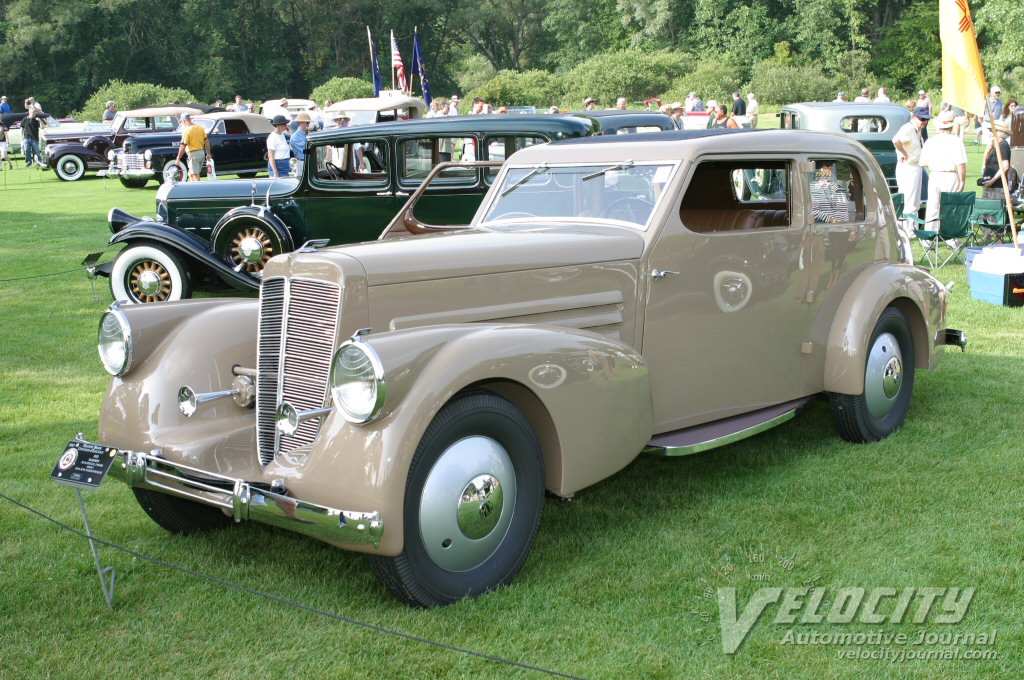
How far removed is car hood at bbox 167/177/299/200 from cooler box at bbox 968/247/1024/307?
7045mm

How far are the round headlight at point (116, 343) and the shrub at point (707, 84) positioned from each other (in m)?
39.3

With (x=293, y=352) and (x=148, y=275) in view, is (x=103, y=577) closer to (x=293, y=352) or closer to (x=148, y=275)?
(x=293, y=352)

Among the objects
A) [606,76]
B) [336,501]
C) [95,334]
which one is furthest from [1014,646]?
[606,76]

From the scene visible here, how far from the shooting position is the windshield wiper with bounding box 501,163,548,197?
201 inches

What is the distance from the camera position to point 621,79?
4509cm

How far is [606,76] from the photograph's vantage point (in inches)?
1775

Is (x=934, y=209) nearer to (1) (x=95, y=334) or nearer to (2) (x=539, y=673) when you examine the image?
(1) (x=95, y=334)

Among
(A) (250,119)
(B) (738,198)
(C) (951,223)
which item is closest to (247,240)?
(B) (738,198)

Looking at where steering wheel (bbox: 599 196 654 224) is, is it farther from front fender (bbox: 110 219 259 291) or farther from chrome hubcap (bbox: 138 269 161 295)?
chrome hubcap (bbox: 138 269 161 295)

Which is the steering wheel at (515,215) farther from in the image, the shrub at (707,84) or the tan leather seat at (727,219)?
the shrub at (707,84)

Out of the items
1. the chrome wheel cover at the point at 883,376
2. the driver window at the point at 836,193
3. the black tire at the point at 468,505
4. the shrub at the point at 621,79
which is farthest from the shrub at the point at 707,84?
the black tire at the point at 468,505

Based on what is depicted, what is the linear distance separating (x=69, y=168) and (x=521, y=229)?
24314 millimetres

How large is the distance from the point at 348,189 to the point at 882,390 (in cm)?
639

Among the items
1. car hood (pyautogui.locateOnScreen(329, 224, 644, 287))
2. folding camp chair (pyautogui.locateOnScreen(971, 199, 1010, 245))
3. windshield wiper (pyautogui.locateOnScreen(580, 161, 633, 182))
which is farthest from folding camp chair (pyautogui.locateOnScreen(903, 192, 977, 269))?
car hood (pyautogui.locateOnScreen(329, 224, 644, 287))
